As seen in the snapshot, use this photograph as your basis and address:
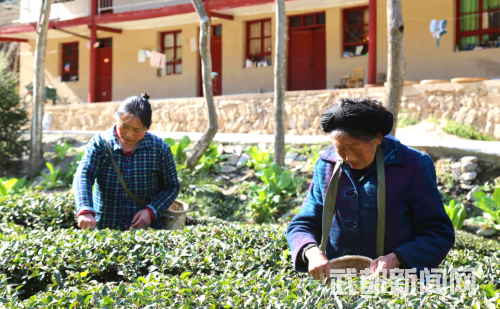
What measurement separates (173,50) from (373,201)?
16.2m

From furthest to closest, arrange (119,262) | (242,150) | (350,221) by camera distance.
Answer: (242,150) < (119,262) < (350,221)

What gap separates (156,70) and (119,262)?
1526 centimetres

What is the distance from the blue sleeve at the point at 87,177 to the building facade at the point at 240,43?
955 cm

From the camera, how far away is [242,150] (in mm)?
9906

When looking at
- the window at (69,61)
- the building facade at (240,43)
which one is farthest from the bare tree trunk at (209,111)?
the window at (69,61)

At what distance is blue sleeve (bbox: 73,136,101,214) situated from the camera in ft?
12.2

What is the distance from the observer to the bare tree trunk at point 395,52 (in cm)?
603

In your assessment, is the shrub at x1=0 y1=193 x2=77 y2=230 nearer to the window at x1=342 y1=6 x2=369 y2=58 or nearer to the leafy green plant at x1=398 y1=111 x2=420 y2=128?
the leafy green plant at x1=398 y1=111 x2=420 y2=128

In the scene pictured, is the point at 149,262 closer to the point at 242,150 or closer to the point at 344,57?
the point at 242,150

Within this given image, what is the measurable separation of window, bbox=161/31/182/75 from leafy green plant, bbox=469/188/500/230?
13103 mm

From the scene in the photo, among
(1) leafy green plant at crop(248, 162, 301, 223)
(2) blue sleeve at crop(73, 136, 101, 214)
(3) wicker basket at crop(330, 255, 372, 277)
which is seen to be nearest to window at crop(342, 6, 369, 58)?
(1) leafy green plant at crop(248, 162, 301, 223)

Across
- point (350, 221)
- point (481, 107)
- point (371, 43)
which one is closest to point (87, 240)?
point (350, 221)

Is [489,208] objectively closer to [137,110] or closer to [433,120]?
[137,110]

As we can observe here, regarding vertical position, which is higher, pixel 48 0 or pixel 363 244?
pixel 48 0
